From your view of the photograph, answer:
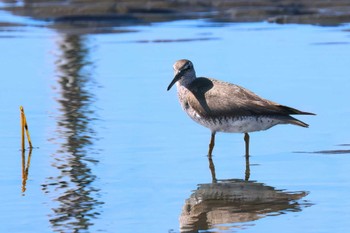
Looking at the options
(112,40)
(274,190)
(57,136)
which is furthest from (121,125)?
(112,40)

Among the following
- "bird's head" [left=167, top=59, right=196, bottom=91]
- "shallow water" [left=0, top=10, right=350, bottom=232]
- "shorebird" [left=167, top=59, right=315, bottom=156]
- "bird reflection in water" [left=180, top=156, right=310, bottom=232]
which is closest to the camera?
"bird reflection in water" [left=180, top=156, right=310, bottom=232]

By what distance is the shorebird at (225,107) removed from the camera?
37.5 ft

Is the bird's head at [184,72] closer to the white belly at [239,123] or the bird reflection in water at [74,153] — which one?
the white belly at [239,123]

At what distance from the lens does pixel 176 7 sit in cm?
2503

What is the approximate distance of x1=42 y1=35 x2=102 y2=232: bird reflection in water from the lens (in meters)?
9.39

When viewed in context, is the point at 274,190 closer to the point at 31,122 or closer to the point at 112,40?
the point at 31,122

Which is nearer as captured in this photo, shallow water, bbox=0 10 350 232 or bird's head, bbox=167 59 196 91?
shallow water, bbox=0 10 350 232

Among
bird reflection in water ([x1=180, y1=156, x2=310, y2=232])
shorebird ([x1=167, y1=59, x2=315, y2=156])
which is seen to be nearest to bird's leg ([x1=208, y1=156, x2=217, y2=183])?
bird reflection in water ([x1=180, y1=156, x2=310, y2=232])

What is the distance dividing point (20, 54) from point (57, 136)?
21.9 ft

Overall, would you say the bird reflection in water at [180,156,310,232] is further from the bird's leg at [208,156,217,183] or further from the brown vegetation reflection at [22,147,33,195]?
the brown vegetation reflection at [22,147,33,195]

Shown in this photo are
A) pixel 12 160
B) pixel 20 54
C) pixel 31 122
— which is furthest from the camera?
pixel 20 54

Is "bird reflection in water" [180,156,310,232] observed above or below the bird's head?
below

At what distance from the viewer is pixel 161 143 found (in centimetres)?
1234

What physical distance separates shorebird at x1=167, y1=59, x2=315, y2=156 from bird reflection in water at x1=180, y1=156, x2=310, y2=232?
3.23 feet
